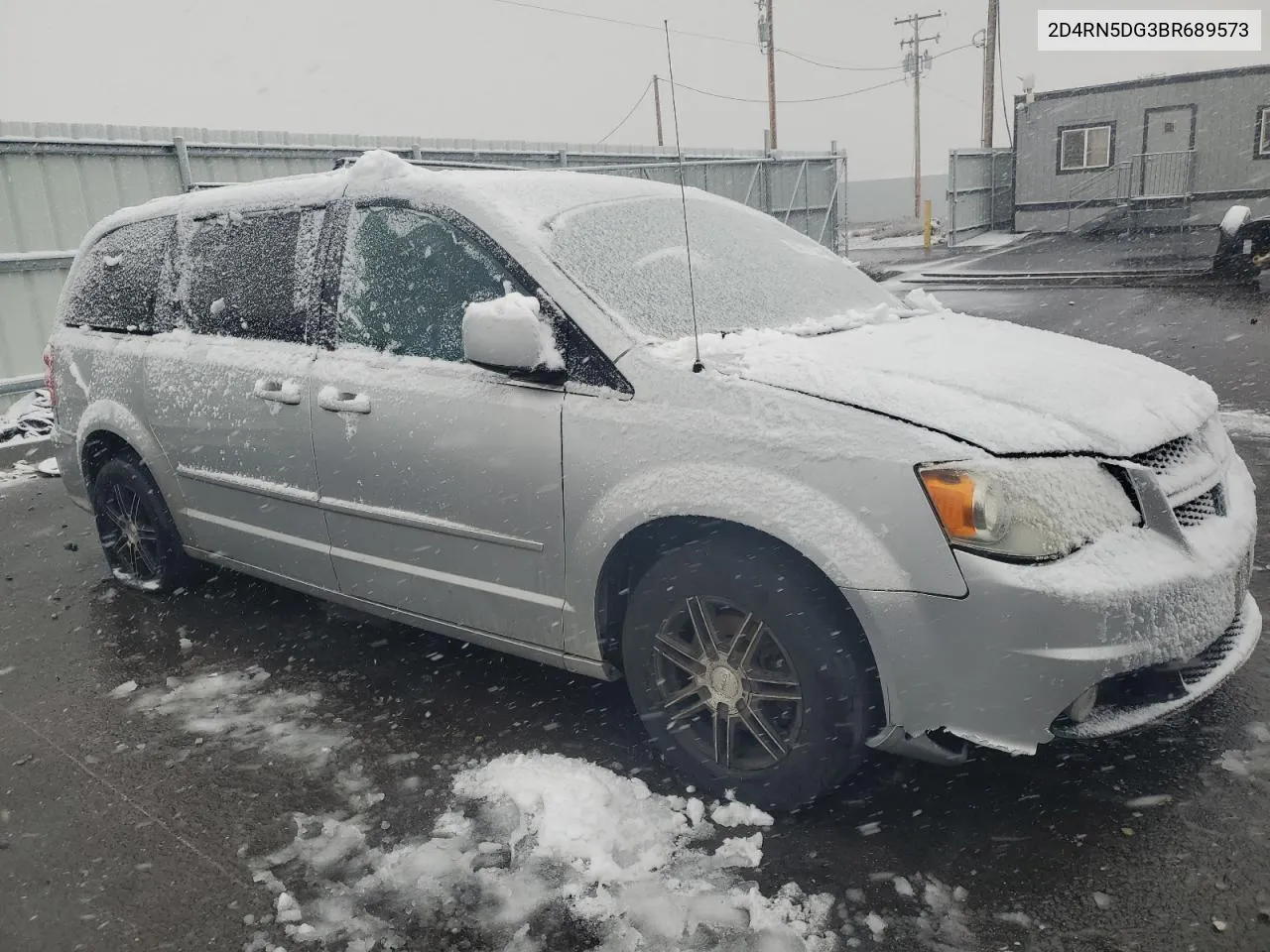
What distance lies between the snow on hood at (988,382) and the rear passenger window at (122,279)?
269 cm

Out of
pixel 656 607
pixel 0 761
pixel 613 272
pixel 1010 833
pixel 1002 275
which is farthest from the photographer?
pixel 1002 275

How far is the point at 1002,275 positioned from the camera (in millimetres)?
17781

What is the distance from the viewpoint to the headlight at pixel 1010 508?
7.34ft

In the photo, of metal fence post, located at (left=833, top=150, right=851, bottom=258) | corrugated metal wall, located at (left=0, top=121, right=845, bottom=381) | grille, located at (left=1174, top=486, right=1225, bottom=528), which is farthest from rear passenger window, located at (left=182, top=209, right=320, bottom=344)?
metal fence post, located at (left=833, top=150, right=851, bottom=258)

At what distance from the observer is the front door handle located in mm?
3258

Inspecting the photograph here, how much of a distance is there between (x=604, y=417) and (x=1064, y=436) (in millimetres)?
1186

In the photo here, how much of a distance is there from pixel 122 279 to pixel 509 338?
2.68m

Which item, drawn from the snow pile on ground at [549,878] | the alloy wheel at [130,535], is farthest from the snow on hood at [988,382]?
the alloy wheel at [130,535]

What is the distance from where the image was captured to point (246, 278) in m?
3.84

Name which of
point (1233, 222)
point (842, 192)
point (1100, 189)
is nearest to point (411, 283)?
point (1233, 222)

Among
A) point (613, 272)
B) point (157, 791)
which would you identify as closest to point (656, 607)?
point (613, 272)

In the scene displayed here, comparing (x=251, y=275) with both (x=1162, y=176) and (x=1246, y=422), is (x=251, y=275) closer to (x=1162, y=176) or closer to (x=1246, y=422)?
(x=1246, y=422)

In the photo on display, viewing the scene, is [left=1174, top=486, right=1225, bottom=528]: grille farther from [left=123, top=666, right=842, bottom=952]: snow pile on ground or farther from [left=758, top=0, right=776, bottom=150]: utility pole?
[left=758, top=0, right=776, bottom=150]: utility pole

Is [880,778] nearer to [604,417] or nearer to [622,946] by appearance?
[622,946]
